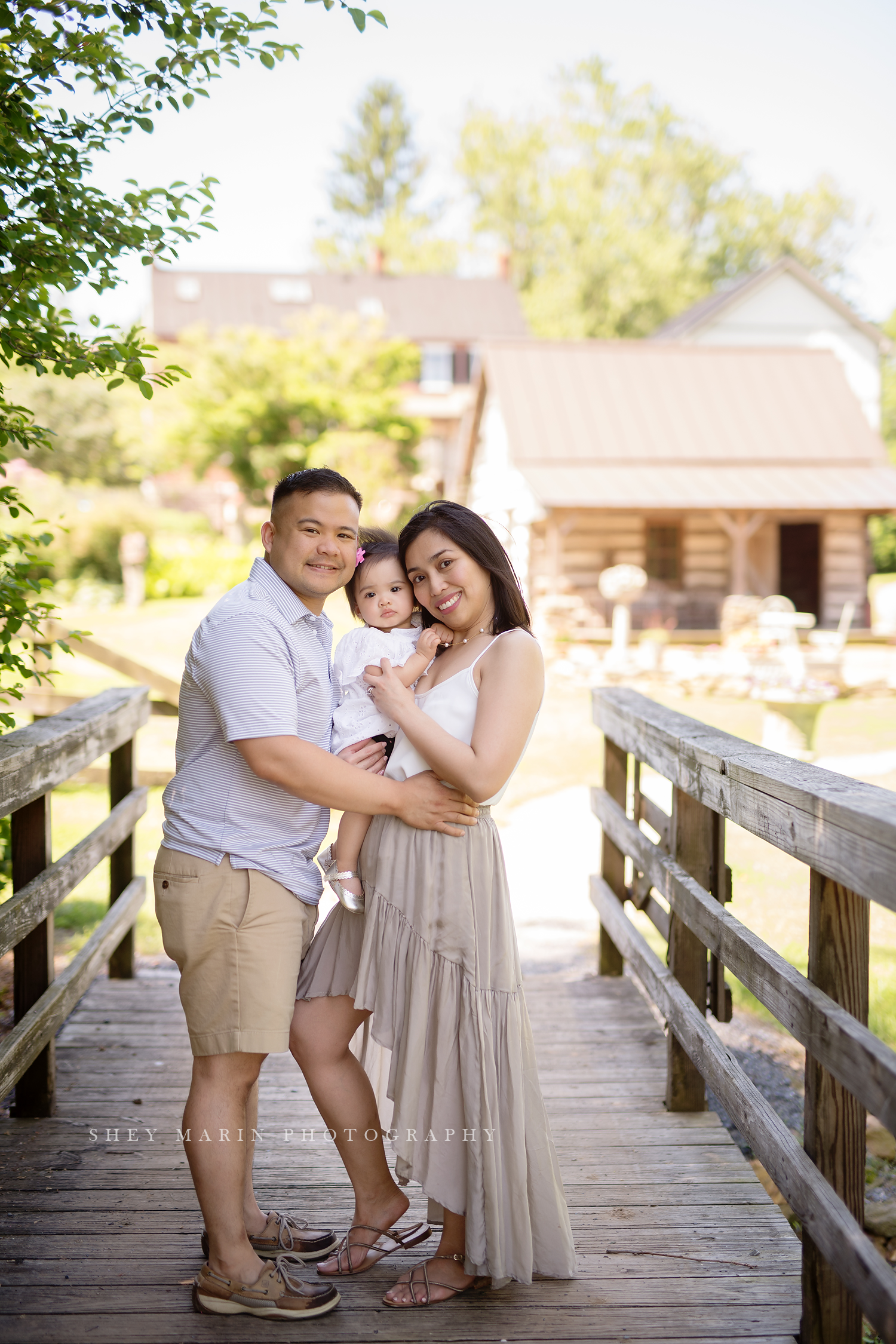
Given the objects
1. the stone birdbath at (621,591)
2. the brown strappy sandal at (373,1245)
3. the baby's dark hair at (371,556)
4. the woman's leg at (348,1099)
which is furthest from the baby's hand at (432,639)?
the stone birdbath at (621,591)

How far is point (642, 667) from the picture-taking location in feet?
50.5

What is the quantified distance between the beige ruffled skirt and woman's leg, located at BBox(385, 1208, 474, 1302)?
0.26 feet

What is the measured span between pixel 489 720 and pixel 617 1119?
1710 millimetres

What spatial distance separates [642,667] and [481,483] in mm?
11409

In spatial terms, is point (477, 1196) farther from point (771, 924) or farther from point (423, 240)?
point (423, 240)

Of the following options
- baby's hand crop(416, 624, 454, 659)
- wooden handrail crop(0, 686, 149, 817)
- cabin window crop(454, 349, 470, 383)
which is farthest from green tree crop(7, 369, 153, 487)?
baby's hand crop(416, 624, 454, 659)

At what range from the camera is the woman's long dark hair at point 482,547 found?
8.50 ft

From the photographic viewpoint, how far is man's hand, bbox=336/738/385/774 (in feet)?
8.56

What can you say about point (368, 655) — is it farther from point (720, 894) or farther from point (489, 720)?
point (720, 894)

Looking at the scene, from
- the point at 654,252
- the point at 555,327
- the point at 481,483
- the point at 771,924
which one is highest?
the point at 654,252

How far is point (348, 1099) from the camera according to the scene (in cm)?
258

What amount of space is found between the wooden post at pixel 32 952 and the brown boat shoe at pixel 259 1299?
3.63 ft

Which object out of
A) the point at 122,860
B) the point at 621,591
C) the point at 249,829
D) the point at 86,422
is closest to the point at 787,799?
the point at 249,829

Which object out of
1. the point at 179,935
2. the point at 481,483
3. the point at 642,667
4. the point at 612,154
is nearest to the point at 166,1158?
the point at 179,935
